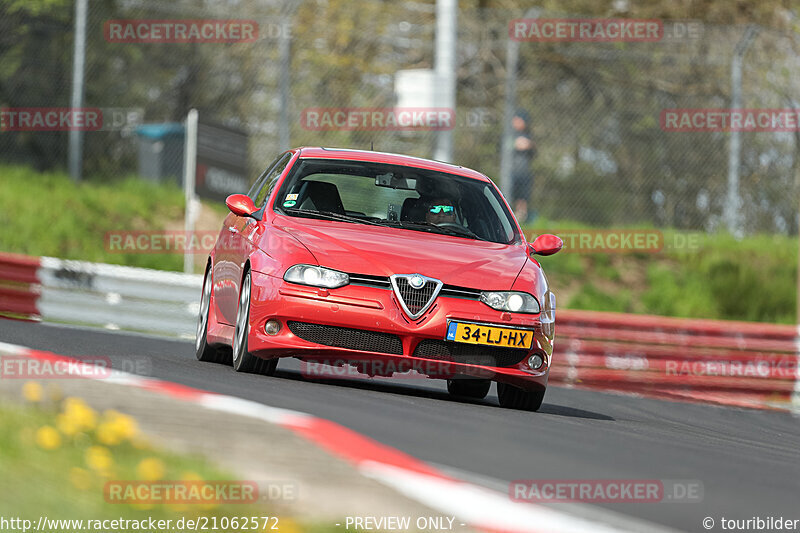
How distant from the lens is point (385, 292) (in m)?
8.15

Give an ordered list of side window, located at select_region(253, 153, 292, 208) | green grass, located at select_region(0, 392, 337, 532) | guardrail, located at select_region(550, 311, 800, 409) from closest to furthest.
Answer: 1. green grass, located at select_region(0, 392, 337, 532)
2. side window, located at select_region(253, 153, 292, 208)
3. guardrail, located at select_region(550, 311, 800, 409)

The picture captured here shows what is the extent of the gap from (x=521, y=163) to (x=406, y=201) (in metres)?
9.55

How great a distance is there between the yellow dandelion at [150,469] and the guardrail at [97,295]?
11.0 m

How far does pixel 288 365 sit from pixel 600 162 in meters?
9.27

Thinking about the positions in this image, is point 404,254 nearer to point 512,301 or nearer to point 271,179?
point 512,301

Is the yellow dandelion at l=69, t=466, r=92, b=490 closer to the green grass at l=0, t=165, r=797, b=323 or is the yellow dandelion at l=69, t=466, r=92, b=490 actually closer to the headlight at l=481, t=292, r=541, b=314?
the headlight at l=481, t=292, r=541, b=314

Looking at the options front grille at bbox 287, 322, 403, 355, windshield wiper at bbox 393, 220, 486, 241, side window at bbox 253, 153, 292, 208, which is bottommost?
front grille at bbox 287, 322, 403, 355

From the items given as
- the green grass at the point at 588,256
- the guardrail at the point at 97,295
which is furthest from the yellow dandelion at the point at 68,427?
the green grass at the point at 588,256

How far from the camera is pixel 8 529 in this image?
3.41 m

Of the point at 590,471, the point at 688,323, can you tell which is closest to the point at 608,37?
the point at 688,323

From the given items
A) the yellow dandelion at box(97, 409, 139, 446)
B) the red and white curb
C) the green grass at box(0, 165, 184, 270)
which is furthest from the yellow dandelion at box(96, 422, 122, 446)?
the green grass at box(0, 165, 184, 270)

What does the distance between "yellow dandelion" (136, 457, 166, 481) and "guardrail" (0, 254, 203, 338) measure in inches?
432

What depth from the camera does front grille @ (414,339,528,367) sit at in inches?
324

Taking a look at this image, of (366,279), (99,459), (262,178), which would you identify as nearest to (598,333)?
(262,178)
